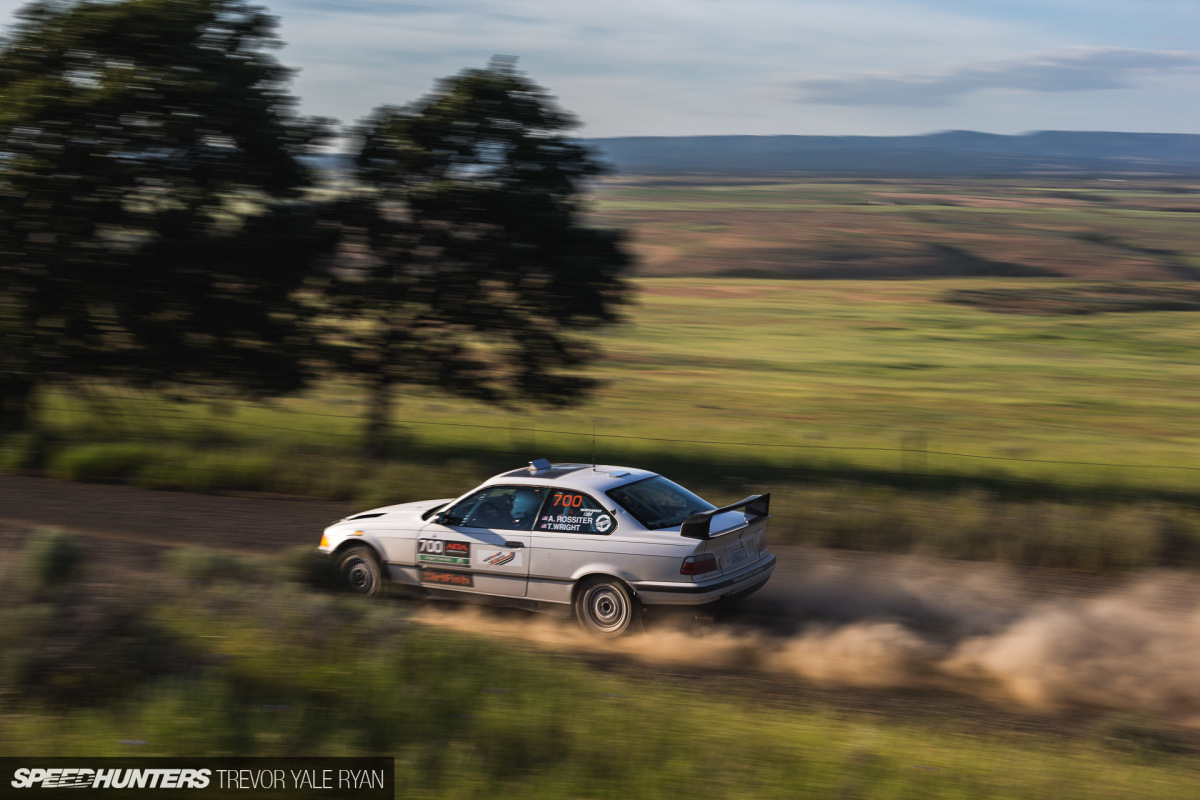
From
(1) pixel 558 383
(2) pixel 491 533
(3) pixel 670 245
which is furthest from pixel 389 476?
(3) pixel 670 245

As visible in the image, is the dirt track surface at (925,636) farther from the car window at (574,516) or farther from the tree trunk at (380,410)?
the tree trunk at (380,410)

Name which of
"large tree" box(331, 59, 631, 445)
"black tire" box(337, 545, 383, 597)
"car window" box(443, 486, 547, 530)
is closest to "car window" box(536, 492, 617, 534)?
"car window" box(443, 486, 547, 530)

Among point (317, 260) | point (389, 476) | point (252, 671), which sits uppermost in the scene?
point (317, 260)

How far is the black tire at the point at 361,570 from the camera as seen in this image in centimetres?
938

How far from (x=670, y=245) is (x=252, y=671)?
7627cm

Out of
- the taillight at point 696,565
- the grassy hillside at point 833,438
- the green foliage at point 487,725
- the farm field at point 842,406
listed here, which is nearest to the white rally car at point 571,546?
the taillight at point 696,565

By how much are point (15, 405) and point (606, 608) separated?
13732 mm

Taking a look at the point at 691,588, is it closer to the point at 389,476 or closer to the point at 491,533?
the point at 491,533

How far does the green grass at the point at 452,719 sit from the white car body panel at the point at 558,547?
3.29 feet

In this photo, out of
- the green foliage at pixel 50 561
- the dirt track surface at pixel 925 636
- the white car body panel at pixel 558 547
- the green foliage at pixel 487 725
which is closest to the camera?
the green foliage at pixel 487 725

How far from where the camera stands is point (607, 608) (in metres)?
8.54

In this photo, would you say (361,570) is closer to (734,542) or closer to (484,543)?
(484,543)

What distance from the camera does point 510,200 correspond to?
17.5 metres

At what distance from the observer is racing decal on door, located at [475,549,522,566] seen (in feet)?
29.1
